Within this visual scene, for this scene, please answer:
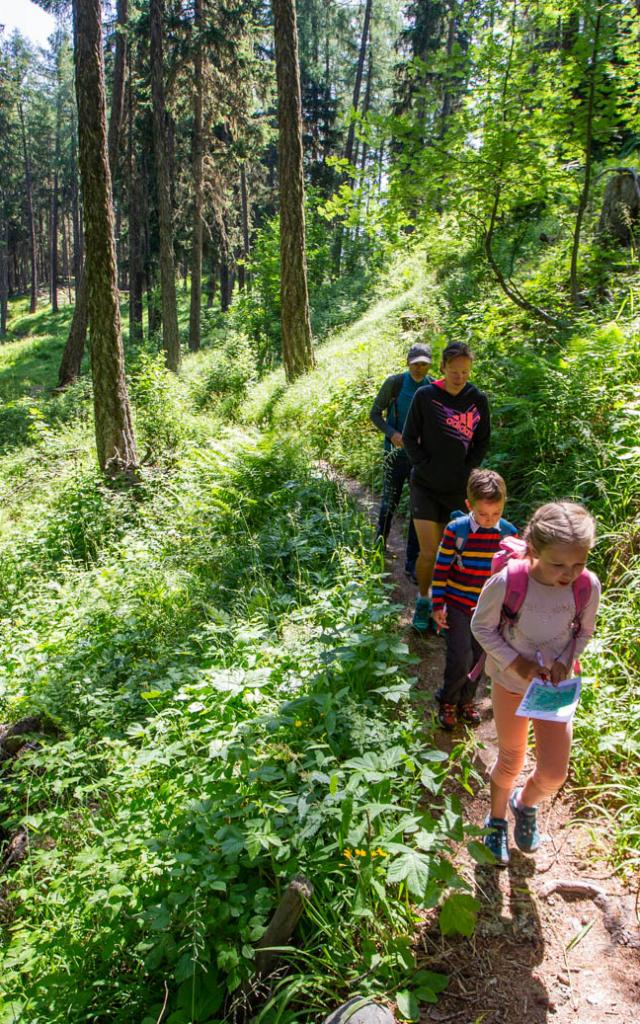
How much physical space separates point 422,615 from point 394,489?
1338 millimetres

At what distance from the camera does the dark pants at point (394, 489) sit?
5102mm

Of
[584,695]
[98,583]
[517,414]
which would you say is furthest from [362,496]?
[584,695]

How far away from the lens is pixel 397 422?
507 centimetres

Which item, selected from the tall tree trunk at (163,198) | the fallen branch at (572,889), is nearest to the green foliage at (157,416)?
the tall tree trunk at (163,198)

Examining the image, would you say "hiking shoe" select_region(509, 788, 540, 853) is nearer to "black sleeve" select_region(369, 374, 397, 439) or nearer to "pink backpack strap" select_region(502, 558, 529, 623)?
"pink backpack strap" select_region(502, 558, 529, 623)

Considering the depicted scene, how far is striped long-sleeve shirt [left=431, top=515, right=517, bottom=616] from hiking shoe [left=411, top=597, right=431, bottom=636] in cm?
105

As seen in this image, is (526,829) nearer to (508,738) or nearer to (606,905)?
(606,905)

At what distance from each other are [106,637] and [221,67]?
18.9m

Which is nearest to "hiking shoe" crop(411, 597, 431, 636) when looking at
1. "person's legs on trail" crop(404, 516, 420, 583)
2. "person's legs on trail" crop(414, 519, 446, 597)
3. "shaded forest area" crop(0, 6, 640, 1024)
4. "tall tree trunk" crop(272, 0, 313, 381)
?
"person's legs on trail" crop(414, 519, 446, 597)

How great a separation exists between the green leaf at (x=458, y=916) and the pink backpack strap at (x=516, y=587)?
1.06 m

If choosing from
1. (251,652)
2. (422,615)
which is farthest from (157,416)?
(251,652)

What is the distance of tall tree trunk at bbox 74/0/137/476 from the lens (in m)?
7.39

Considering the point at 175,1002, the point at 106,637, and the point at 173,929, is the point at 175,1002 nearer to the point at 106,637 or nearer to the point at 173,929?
the point at 173,929

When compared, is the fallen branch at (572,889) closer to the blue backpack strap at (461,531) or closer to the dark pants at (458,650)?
the dark pants at (458,650)
